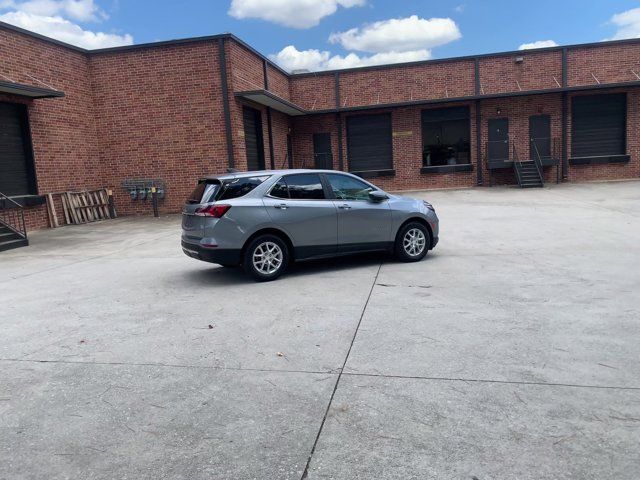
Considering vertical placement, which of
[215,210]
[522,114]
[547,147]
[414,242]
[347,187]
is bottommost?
[414,242]

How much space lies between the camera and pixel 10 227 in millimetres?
12609

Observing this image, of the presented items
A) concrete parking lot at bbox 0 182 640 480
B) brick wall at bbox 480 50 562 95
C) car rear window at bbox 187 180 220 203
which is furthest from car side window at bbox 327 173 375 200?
brick wall at bbox 480 50 562 95

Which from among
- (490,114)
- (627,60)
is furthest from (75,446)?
(627,60)

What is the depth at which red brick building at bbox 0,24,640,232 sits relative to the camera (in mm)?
17256

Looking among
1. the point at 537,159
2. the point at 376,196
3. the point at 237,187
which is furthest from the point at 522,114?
the point at 237,187

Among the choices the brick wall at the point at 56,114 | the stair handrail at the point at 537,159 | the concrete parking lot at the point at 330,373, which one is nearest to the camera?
the concrete parking lot at the point at 330,373

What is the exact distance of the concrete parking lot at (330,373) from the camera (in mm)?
3014

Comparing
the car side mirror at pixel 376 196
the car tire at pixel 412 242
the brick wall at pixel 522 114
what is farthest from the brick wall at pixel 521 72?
the car side mirror at pixel 376 196

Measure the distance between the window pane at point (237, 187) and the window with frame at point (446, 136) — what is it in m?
18.6

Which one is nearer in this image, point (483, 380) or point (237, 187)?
point (483, 380)

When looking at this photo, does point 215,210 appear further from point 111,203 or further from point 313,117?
point 313,117

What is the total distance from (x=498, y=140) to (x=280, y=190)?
19187 millimetres

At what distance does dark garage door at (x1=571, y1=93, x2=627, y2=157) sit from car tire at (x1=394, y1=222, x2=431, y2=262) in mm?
18905

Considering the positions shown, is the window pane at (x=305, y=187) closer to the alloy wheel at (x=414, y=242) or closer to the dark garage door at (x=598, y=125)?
the alloy wheel at (x=414, y=242)
